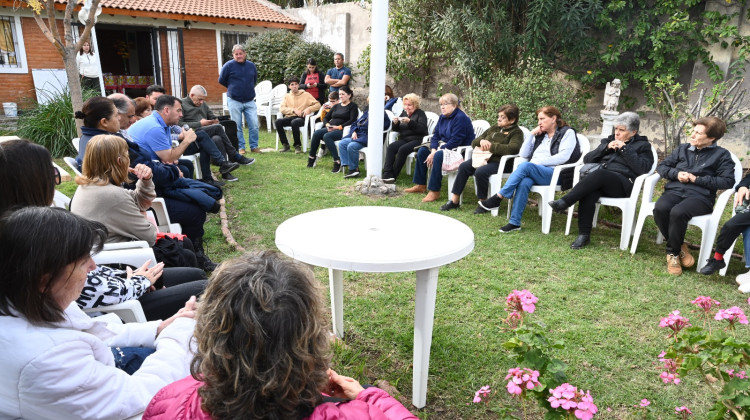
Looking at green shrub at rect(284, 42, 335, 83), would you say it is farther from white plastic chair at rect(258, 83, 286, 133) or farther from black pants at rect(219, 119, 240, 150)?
black pants at rect(219, 119, 240, 150)

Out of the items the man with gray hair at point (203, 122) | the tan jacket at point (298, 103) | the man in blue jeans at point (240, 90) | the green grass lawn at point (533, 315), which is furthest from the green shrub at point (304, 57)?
the green grass lawn at point (533, 315)

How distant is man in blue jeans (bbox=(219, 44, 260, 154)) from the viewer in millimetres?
8047

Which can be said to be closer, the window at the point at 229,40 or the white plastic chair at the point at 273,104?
the white plastic chair at the point at 273,104

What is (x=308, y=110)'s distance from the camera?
8.58 meters

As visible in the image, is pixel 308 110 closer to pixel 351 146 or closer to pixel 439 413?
pixel 351 146

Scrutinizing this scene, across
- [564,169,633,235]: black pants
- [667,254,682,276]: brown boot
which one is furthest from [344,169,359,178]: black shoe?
[667,254,682,276]: brown boot

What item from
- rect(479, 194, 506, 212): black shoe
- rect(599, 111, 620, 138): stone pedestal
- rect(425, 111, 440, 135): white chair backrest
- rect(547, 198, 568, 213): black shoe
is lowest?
rect(479, 194, 506, 212): black shoe

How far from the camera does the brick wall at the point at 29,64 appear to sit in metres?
11.2

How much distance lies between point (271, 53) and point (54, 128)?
20.3 ft

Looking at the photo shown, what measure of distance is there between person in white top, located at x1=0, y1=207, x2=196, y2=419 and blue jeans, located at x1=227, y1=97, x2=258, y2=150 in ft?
22.7

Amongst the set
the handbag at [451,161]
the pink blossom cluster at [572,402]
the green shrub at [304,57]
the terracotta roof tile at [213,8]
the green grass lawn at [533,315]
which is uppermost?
the terracotta roof tile at [213,8]

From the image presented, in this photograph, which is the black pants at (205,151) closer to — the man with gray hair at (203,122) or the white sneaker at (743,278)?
the man with gray hair at (203,122)

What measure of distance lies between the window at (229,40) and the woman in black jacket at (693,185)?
12.8 meters

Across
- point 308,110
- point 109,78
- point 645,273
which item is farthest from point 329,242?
point 109,78
